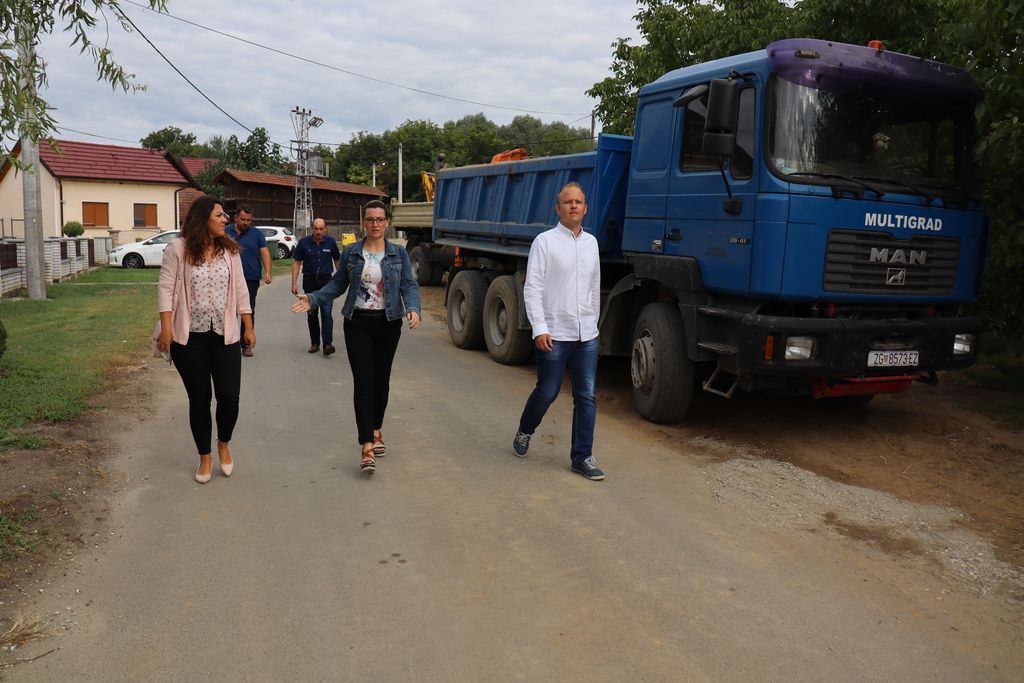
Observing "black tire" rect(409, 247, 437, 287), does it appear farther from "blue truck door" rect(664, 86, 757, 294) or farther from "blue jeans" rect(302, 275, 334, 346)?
"blue truck door" rect(664, 86, 757, 294)

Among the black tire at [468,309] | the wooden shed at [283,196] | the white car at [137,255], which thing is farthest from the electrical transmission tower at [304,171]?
the black tire at [468,309]

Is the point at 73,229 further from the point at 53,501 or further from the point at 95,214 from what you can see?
the point at 53,501

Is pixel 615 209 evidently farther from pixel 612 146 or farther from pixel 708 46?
pixel 708 46

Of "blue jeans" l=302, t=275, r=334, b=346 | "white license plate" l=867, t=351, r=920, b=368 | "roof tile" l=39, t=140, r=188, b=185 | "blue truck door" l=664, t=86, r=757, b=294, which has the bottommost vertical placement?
"blue jeans" l=302, t=275, r=334, b=346

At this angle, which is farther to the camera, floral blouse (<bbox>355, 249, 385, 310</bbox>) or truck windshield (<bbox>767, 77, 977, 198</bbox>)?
truck windshield (<bbox>767, 77, 977, 198</bbox>)

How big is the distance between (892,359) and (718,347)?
125cm

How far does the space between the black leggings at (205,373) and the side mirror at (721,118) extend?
11.5 ft

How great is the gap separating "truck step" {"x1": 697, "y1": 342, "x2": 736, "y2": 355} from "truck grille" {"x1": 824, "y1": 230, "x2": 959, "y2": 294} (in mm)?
790

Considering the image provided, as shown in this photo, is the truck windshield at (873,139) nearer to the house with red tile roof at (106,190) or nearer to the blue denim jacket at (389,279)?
the blue denim jacket at (389,279)

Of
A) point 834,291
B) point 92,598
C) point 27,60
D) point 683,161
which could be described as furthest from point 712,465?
point 27,60

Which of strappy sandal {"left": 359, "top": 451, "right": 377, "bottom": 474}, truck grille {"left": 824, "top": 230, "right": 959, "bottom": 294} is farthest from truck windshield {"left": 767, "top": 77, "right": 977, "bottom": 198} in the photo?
strappy sandal {"left": 359, "top": 451, "right": 377, "bottom": 474}

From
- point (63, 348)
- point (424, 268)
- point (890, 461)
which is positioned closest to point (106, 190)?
point (424, 268)

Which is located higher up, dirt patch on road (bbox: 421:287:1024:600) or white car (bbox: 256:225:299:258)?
white car (bbox: 256:225:299:258)

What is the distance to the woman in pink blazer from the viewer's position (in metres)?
5.39
